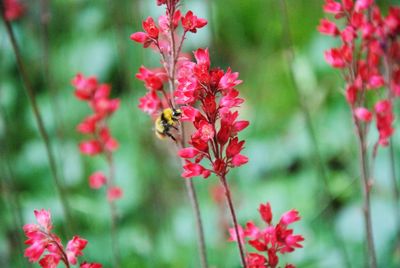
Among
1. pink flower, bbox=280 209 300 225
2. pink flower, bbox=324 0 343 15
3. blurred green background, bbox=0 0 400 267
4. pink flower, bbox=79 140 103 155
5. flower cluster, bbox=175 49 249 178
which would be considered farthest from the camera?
blurred green background, bbox=0 0 400 267

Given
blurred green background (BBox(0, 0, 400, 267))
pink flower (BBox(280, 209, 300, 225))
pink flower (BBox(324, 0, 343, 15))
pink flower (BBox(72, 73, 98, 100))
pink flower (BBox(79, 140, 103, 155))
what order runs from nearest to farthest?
1. pink flower (BBox(280, 209, 300, 225))
2. pink flower (BBox(324, 0, 343, 15))
3. pink flower (BBox(72, 73, 98, 100))
4. pink flower (BBox(79, 140, 103, 155))
5. blurred green background (BBox(0, 0, 400, 267))

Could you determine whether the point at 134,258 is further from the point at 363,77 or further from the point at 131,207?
the point at 363,77

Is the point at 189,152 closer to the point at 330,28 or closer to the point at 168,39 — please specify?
the point at 168,39

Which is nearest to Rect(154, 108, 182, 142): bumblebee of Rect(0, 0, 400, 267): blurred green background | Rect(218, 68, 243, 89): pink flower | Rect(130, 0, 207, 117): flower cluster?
Rect(130, 0, 207, 117): flower cluster

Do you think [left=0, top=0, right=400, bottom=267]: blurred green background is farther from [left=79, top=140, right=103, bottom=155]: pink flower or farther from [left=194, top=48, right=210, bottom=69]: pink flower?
[left=194, top=48, right=210, bottom=69]: pink flower

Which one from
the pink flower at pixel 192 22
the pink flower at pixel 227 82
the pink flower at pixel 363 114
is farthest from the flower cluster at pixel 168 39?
the pink flower at pixel 363 114
